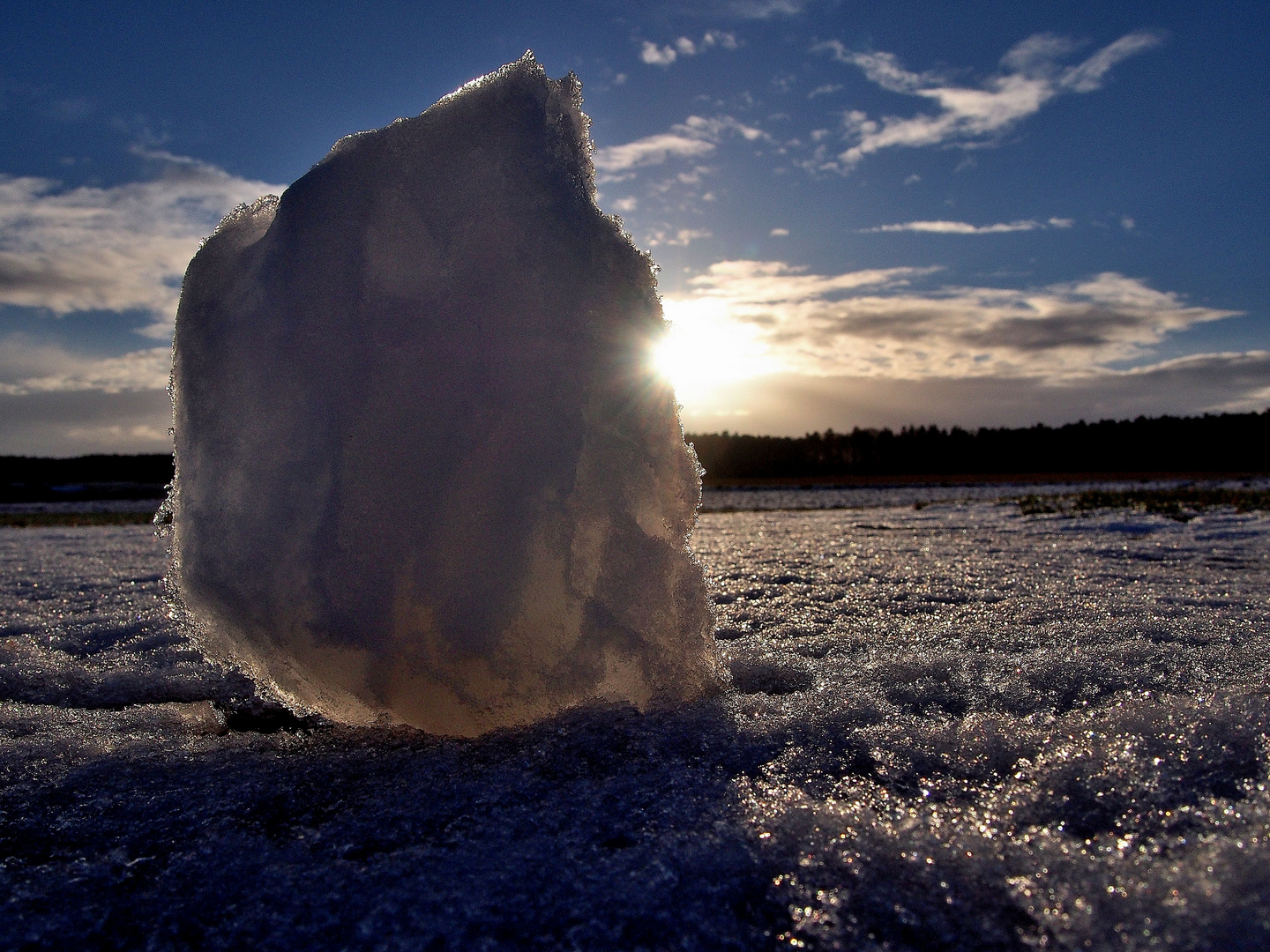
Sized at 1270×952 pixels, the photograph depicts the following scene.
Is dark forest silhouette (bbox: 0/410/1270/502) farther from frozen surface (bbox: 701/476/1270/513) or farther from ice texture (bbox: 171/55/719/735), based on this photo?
ice texture (bbox: 171/55/719/735)

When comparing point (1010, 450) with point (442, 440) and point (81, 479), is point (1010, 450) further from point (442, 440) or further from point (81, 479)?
point (81, 479)

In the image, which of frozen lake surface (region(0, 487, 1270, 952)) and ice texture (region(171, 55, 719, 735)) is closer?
frozen lake surface (region(0, 487, 1270, 952))

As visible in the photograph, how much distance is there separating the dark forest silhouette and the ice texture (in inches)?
1264

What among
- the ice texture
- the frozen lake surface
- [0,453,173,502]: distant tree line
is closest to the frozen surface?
the frozen lake surface

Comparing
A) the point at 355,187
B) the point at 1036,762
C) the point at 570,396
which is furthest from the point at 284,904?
the point at 355,187

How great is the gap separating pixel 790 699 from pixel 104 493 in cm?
3882

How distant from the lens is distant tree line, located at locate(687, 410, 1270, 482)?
32.9 m

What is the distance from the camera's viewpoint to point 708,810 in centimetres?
171

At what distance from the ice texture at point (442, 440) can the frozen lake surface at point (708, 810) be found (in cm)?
23

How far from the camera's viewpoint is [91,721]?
256 cm

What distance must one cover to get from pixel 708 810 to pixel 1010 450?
122 feet

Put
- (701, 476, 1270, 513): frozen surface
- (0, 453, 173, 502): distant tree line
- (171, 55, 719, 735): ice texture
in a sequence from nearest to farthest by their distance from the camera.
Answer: (171, 55, 719, 735): ice texture → (701, 476, 1270, 513): frozen surface → (0, 453, 173, 502): distant tree line

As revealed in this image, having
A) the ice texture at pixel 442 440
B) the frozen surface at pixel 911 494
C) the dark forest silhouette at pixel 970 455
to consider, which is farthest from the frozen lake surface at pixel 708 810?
the dark forest silhouette at pixel 970 455

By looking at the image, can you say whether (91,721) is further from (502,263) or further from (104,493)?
(104,493)
